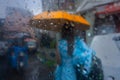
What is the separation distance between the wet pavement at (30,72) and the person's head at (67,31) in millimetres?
990

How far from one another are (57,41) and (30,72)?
114 cm

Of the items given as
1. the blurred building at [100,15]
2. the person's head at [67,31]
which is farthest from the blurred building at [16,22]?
the blurred building at [100,15]

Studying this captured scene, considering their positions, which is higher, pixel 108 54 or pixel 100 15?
pixel 100 15

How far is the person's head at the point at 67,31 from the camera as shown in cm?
353

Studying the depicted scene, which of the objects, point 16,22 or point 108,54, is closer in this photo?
point 108,54

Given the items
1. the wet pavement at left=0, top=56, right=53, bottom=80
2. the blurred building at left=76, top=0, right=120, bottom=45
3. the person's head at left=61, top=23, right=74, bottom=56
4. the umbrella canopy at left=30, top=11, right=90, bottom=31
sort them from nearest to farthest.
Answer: the person's head at left=61, top=23, right=74, bottom=56
the umbrella canopy at left=30, top=11, right=90, bottom=31
the wet pavement at left=0, top=56, right=53, bottom=80
the blurred building at left=76, top=0, right=120, bottom=45

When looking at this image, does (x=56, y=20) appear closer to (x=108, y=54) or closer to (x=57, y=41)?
(x=57, y=41)

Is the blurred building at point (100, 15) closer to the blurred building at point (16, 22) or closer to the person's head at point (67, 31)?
the blurred building at point (16, 22)

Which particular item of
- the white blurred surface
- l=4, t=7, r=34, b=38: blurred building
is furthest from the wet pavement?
the white blurred surface

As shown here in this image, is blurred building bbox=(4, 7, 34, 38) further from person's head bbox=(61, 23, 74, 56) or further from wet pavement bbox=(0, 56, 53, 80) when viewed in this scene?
person's head bbox=(61, 23, 74, 56)

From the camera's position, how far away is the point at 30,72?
15.4ft

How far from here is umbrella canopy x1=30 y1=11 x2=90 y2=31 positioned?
145 inches

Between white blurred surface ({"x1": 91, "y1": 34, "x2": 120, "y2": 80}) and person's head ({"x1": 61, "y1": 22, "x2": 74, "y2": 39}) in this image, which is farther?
person's head ({"x1": 61, "y1": 22, "x2": 74, "y2": 39})

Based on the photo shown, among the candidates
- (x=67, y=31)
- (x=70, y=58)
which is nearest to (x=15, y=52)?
(x=67, y=31)
